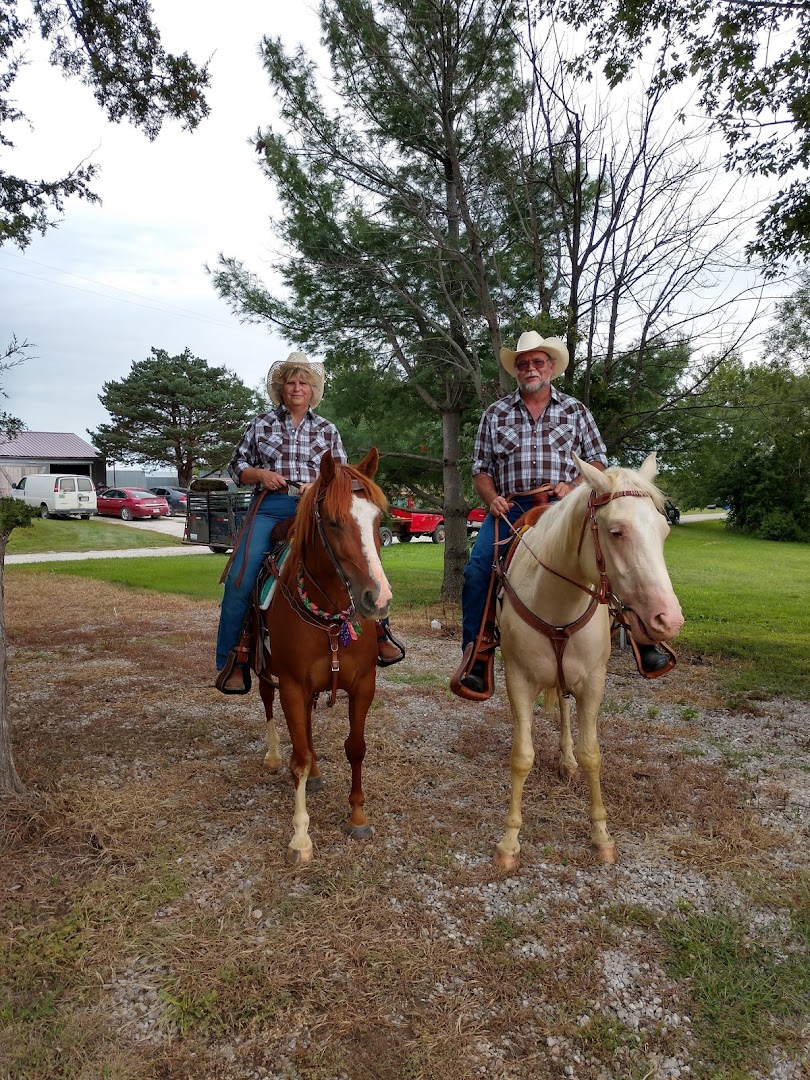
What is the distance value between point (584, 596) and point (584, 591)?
0.22 ft

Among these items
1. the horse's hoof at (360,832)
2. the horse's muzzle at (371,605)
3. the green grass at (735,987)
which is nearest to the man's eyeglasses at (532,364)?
the horse's muzzle at (371,605)

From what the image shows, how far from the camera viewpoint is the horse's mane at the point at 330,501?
293 centimetres

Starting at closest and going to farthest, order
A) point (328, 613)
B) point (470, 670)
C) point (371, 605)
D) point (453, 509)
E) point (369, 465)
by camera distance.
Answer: point (371, 605) → point (328, 613) → point (369, 465) → point (470, 670) → point (453, 509)

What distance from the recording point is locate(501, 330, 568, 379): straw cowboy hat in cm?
384

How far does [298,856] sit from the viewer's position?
3.34 meters

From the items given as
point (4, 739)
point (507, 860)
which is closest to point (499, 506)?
point (507, 860)

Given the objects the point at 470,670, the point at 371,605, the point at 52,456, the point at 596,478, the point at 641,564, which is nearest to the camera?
Answer: the point at 641,564

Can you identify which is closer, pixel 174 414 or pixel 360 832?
pixel 360 832

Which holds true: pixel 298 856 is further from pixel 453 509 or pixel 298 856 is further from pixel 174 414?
pixel 174 414

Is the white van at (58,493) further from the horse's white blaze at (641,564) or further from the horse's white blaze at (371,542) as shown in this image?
the horse's white blaze at (641,564)

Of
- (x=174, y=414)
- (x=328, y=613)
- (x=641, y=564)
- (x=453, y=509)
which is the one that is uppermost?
(x=174, y=414)

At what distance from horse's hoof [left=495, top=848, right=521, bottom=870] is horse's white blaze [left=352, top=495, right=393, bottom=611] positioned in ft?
5.28

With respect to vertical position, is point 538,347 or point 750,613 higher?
point 538,347

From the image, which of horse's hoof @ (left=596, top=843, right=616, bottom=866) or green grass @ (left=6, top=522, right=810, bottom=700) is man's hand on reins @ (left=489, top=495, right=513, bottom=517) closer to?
horse's hoof @ (left=596, top=843, right=616, bottom=866)
